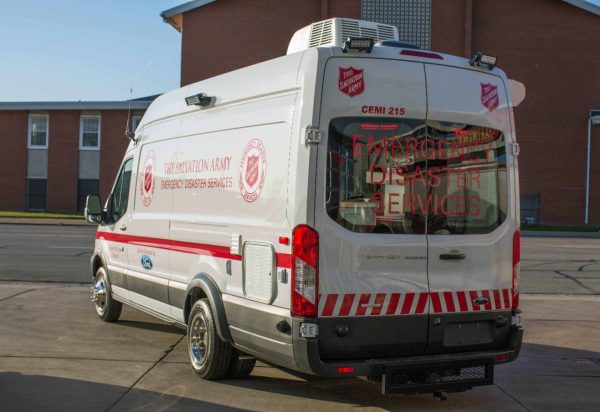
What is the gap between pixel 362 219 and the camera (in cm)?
502

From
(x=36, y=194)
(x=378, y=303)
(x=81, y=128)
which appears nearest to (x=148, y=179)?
(x=378, y=303)

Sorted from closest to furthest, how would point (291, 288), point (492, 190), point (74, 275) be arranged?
1. point (291, 288)
2. point (492, 190)
3. point (74, 275)

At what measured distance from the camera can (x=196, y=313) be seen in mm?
6164

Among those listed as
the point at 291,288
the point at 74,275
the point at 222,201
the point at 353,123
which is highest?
the point at 353,123

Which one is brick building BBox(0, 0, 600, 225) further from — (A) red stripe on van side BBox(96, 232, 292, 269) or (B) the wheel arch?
(B) the wheel arch

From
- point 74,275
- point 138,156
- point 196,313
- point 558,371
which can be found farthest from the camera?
point 74,275

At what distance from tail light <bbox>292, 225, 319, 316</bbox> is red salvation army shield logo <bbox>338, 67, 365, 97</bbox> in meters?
1.04

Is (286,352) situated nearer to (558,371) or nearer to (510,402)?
(510,402)

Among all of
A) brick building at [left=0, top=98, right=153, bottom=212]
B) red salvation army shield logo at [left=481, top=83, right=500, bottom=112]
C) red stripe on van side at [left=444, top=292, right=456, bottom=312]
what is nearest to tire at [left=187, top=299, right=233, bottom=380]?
red stripe on van side at [left=444, top=292, right=456, bottom=312]

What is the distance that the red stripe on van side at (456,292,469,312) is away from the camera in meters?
5.30

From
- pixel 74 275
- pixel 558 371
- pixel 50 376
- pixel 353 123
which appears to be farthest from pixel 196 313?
Result: pixel 74 275

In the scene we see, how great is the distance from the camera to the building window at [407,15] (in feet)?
131

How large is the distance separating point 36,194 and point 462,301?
3799 centimetres

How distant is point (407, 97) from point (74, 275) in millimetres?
9680
